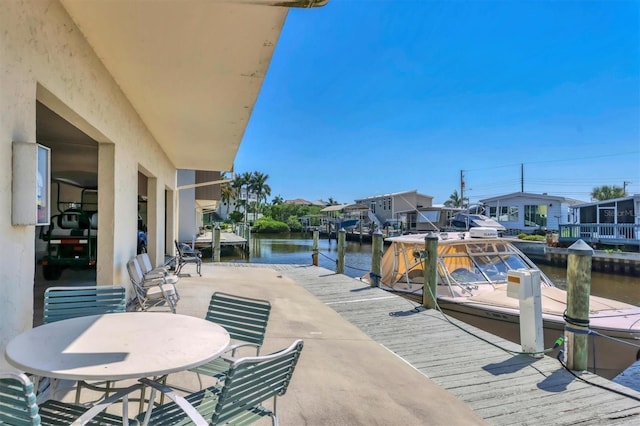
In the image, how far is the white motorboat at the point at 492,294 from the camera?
5660 millimetres

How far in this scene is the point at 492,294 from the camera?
293 inches

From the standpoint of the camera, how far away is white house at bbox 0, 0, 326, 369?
7.47 ft

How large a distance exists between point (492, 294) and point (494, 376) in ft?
13.6

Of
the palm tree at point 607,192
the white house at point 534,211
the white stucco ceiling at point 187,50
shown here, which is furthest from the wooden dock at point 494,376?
the palm tree at point 607,192

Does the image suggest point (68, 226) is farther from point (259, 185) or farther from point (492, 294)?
point (259, 185)

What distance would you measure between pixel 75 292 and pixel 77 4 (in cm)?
225

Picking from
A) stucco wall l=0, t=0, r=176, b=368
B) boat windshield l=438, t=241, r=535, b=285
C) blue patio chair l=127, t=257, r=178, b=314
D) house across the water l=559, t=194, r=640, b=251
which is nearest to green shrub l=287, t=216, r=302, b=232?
house across the water l=559, t=194, r=640, b=251

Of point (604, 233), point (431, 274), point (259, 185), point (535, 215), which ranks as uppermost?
point (259, 185)

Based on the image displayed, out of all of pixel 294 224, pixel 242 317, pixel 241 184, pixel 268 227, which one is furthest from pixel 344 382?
pixel 241 184

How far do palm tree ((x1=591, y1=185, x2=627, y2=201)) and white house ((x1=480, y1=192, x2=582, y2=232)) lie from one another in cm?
2129

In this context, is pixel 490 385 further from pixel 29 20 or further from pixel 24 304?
pixel 29 20

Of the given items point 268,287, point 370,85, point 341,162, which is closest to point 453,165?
point 341,162

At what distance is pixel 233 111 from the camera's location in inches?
216

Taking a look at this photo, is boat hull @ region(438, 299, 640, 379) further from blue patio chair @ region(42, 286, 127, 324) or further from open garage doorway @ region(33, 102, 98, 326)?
open garage doorway @ region(33, 102, 98, 326)
